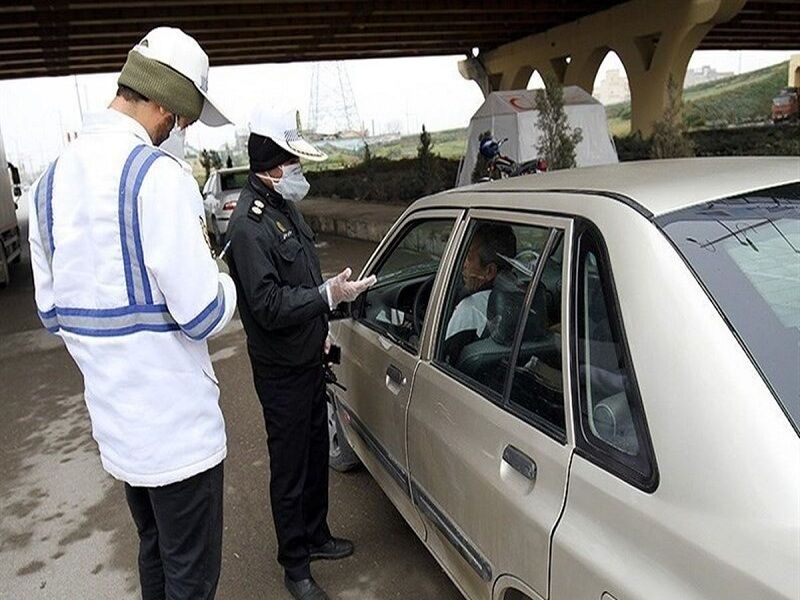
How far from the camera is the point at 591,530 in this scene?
4.95ft

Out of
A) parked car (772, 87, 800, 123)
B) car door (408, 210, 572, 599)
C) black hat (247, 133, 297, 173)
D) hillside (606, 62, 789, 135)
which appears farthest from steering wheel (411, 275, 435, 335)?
parked car (772, 87, 800, 123)

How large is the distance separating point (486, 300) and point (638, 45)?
75.6 feet

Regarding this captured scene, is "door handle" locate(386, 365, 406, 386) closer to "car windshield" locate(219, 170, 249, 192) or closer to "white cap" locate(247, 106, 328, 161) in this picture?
"white cap" locate(247, 106, 328, 161)

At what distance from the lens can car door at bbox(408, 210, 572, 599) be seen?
173 centimetres

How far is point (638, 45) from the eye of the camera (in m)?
22.5

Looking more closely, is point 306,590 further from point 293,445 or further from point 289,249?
point 289,249

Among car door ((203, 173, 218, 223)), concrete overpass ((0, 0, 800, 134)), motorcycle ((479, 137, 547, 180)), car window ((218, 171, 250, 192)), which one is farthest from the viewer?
concrete overpass ((0, 0, 800, 134))

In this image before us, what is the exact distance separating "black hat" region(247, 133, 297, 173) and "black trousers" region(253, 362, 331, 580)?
784 mm

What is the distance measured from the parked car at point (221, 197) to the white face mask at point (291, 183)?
1118 centimetres

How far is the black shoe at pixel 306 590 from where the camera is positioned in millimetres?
2771

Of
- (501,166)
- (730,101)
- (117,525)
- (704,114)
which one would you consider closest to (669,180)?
(117,525)

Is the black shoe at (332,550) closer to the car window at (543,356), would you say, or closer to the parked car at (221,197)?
the car window at (543,356)

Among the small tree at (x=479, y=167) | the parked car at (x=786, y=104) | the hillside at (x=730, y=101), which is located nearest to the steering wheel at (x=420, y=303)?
the small tree at (x=479, y=167)

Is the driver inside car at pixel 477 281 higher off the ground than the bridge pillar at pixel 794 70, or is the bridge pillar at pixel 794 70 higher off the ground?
the bridge pillar at pixel 794 70
